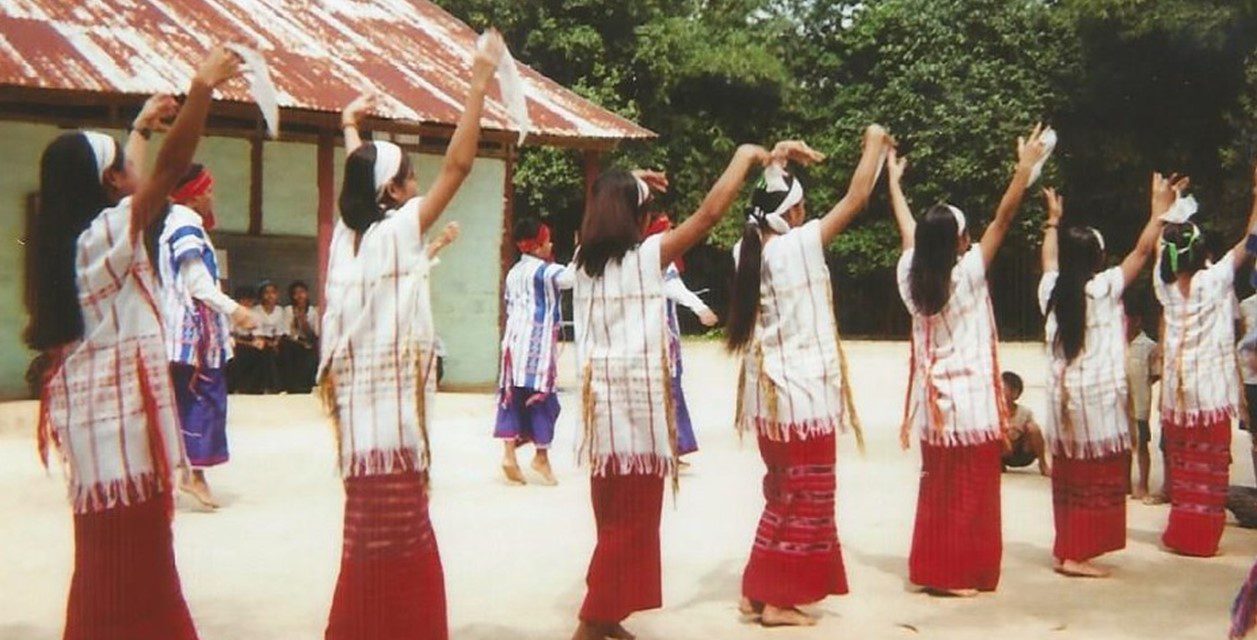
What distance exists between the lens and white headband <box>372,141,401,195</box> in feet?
13.9

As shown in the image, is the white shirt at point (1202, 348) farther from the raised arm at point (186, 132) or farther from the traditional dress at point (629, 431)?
the raised arm at point (186, 132)

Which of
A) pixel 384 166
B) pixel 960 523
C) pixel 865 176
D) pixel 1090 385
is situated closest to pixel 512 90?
pixel 384 166

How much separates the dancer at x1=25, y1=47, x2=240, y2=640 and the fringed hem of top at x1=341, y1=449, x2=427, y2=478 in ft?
1.75

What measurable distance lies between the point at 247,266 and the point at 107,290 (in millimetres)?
12990

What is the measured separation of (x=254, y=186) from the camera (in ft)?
52.8

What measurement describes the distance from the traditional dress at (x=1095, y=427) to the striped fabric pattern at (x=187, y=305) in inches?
167

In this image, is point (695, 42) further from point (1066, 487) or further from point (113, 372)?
point (113, 372)

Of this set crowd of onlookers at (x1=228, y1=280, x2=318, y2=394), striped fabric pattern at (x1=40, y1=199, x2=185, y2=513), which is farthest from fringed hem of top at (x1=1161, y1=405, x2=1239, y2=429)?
crowd of onlookers at (x1=228, y1=280, x2=318, y2=394)

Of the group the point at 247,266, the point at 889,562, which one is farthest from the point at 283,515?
the point at 247,266

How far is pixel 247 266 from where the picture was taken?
53.9 ft

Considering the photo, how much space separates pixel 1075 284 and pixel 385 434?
3.65m

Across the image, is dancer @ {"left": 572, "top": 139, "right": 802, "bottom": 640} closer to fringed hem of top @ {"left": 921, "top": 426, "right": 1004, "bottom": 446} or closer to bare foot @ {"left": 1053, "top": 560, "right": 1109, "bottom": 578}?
fringed hem of top @ {"left": 921, "top": 426, "right": 1004, "bottom": 446}

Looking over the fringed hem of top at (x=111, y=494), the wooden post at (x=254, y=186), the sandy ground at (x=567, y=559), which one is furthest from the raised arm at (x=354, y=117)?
the wooden post at (x=254, y=186)

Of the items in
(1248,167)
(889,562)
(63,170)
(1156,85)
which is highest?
(1156,85)
